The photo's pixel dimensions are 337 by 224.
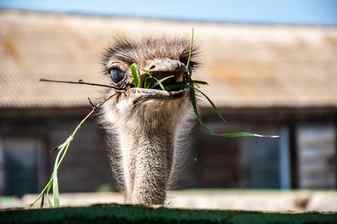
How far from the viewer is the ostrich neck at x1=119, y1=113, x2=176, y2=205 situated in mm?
3553

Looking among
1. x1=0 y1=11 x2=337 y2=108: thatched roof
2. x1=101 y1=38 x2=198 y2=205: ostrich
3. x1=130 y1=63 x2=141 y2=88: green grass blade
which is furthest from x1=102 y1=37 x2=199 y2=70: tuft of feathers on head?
x1=0 y1=11 x2=337 y2=108: thatched roof

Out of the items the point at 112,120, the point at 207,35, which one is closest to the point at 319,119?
the point at 207,35

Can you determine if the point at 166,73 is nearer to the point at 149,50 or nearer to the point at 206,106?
the point at 149,50

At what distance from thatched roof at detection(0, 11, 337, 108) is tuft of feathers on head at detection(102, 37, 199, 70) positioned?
6.50m

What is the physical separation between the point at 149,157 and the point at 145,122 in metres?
0.16

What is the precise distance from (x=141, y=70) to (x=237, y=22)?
13.4 metres

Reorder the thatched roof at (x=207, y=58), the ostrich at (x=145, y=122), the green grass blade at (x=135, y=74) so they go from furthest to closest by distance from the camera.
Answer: the thatched roof at (x=207, y=58) → the ostrich at (x=145, y=122) → the green grass blade at (x=135, y=74)

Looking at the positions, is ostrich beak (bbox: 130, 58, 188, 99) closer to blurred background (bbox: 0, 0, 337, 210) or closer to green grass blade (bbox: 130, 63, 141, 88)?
green grass blade (bbox: 130, 63, 141, 88)

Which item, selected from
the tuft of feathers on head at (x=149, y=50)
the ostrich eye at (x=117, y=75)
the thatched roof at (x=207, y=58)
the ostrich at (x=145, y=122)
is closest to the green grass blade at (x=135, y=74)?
the ostrich at (x=145, y=122)

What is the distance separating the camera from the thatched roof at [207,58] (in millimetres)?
11219

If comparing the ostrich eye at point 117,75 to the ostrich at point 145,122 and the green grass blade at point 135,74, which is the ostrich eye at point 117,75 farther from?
the green grass blade at point 135,74

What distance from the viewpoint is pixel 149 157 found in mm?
3609

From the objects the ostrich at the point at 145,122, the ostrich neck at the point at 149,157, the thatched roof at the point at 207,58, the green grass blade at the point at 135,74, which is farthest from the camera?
the thatched roof at the point at 207,58

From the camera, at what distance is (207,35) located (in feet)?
48.2
